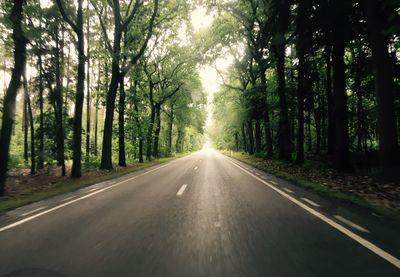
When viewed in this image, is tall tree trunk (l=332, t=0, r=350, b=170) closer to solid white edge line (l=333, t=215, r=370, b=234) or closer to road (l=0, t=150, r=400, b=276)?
road (l=0, t=150, r=400, b=276)

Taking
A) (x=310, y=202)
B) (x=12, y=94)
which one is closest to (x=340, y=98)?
(x=310, y=202)

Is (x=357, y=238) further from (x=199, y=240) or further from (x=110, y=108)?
(x=110, y=108)

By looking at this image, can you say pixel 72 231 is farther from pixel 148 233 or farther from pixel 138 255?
pixel 138 255

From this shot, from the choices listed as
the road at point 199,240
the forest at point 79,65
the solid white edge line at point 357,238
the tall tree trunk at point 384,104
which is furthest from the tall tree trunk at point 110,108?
the solid white edge line at point 357,238

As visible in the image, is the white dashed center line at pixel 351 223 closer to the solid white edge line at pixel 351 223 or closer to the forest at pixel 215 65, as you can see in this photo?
the solid white edge line at pixel 351 223

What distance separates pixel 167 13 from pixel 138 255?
849 inches

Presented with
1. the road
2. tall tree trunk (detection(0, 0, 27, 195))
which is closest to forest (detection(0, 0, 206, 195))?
tall tree trunk (detection(0, 0, 27, 195))

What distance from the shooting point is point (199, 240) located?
4688 mm

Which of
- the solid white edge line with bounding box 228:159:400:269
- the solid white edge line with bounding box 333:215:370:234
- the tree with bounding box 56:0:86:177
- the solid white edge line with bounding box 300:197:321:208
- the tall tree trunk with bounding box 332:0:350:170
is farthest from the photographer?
the tree with bounding box 56:0:86:177

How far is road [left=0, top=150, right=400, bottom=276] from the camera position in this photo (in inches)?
142

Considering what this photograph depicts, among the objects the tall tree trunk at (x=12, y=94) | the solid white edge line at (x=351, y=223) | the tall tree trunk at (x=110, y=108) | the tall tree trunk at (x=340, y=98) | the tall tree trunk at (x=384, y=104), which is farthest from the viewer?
the tall tree trunk at (x=110, y=108)

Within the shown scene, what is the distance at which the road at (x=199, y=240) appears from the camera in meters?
3.62

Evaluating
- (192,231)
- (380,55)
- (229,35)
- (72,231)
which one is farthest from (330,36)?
(229,35)

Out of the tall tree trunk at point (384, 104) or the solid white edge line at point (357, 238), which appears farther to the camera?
the tall tree trunk at point (384, 104)
